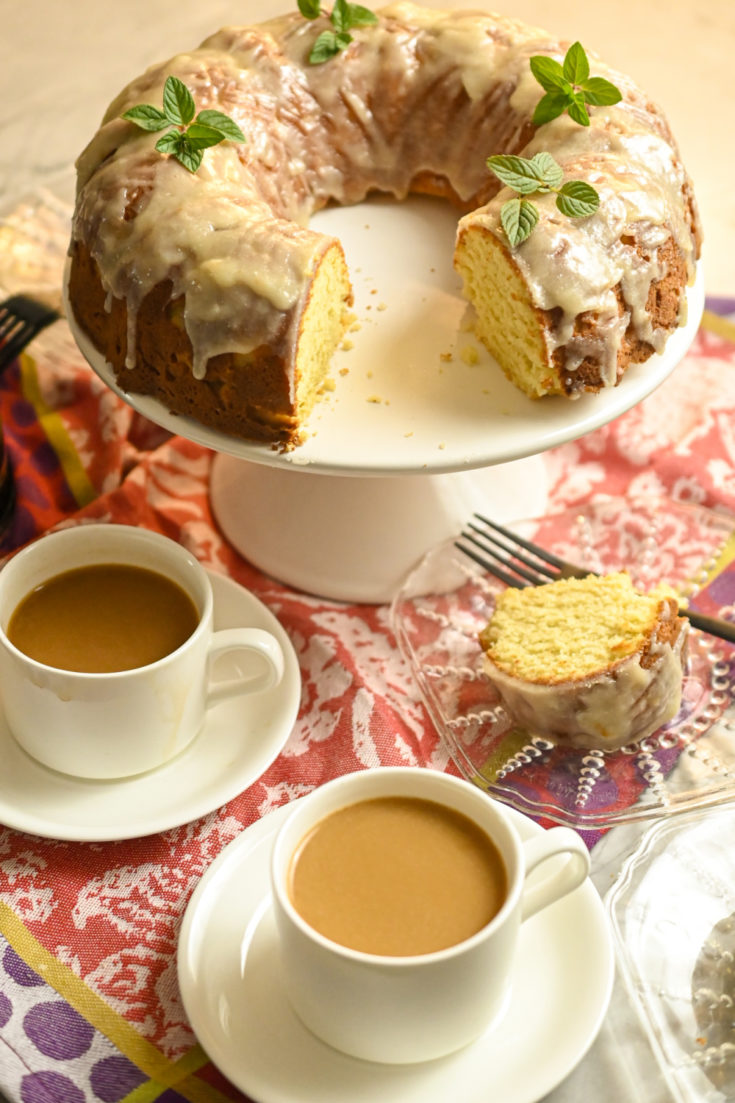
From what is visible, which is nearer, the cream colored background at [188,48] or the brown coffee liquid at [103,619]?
the brown coffee liquid at [103,619]

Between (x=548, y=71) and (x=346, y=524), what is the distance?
797mm

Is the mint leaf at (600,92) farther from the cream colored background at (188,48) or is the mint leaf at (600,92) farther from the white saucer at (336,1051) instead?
the cream colored background at (188,48)

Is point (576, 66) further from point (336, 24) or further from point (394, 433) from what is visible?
point (394, 433)

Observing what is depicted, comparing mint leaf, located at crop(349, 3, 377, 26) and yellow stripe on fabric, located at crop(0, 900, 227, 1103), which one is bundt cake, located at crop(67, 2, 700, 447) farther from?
yellow stripe on fabric, located at crop(0, 900, 227, 1103)

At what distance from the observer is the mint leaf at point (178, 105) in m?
1.86

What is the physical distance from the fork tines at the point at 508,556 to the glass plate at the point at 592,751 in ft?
0.13

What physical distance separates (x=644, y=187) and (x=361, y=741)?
939mm

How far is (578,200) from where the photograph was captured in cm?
176

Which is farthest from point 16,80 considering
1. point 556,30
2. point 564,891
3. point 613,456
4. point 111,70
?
point 564,891

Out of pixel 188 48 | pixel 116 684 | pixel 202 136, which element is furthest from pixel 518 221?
pixel 188 48

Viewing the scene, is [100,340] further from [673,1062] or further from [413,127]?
[673,1062]

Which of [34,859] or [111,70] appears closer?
[34,859]

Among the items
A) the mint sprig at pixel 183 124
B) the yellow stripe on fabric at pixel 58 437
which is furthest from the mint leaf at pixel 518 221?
the yellow stripe on fabric at pixel 58 437

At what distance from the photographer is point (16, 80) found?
139 inches
